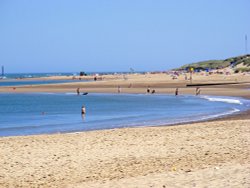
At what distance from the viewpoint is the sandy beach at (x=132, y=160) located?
10164 millimetres

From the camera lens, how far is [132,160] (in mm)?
12688

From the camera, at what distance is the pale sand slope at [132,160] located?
10164 millimetres

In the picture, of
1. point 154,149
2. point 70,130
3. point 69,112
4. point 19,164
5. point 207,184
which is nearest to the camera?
point 207,184

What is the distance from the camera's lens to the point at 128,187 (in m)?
9.56

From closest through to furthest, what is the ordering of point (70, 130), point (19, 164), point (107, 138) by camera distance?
point (19, 164) → point (107, 138) → point (70, 130)

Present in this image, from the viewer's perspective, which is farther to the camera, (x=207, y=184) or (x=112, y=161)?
(x=112, y=161)

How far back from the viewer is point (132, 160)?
500 inches

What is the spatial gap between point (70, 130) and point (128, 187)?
13.9 meters

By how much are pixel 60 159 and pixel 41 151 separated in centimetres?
153

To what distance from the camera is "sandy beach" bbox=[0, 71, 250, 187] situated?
33.3ft

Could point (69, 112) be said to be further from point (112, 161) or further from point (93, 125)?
point (112, 161)

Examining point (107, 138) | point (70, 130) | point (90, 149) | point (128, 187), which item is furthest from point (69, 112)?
point (128, 187)

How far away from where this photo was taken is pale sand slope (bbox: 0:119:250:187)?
10.2 m

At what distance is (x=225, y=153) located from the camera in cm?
1302
